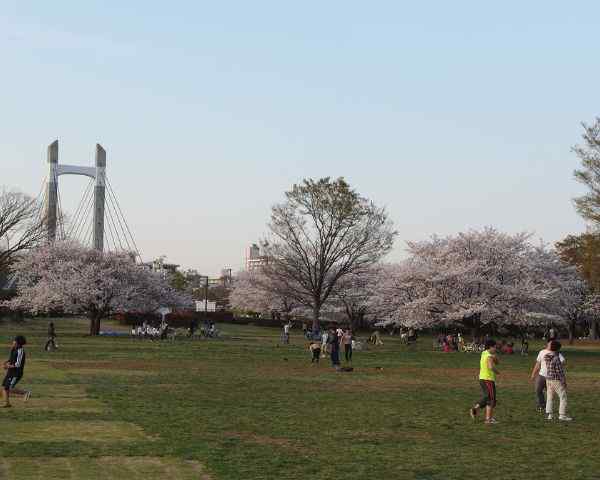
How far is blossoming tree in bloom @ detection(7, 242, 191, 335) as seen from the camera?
232ft

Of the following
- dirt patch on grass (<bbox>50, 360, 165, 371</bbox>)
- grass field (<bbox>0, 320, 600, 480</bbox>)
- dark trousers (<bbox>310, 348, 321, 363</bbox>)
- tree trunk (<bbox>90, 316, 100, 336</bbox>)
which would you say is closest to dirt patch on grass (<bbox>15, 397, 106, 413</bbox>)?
grass field (<bbox>0, 320, 600, 480</bbox>)

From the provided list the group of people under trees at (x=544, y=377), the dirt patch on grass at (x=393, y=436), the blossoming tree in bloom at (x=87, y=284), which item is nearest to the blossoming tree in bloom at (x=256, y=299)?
the blossoming tree in bloom at (x=87, y=284)

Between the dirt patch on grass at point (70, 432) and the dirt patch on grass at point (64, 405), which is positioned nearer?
the dirt patch on grass at point (70, 432)

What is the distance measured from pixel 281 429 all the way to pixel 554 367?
5985 mm

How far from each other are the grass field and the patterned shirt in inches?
37.5

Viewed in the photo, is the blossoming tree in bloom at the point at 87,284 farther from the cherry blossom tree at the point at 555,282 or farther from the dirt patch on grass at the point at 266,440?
the dirt patch on grass at the point at 266,440

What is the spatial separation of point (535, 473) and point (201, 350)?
1495 inches

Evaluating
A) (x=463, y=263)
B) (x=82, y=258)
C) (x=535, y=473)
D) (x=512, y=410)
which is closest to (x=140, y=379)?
(x=512, y=410)

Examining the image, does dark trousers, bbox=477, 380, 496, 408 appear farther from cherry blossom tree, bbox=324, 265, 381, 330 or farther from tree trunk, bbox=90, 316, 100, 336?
cherry blossom tree, bbox=324, 265, 381, 330

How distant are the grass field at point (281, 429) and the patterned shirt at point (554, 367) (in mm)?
953

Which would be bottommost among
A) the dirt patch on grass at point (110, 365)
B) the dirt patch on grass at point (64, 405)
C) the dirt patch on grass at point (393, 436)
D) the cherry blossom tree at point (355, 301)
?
the dirt patch on grass at point (64, 405)

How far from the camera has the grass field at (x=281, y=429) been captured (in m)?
11.9

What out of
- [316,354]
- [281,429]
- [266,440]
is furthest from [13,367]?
[316,354]

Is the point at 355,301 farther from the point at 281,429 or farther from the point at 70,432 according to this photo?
the point at 70,432
